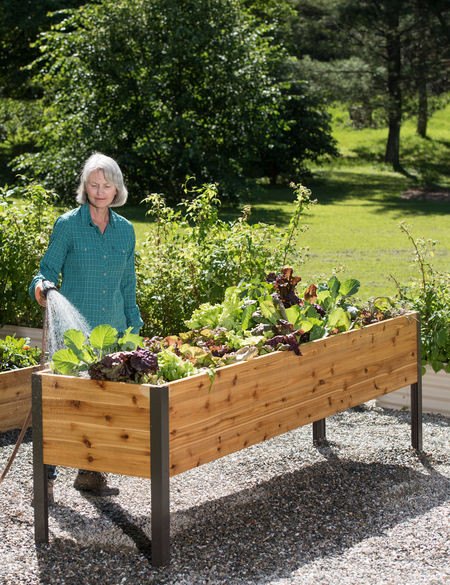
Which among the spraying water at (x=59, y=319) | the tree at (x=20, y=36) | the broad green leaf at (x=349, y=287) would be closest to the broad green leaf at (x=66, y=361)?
the spraying water at (x=59, y=319)

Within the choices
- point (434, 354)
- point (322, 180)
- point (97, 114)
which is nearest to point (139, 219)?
point (97, 114)

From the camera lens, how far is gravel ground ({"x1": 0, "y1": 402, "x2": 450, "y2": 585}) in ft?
11.0

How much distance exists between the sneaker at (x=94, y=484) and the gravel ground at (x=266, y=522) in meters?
0.05

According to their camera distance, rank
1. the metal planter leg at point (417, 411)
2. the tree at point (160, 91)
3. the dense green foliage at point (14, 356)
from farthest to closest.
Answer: the tree at point (160, 91)
the dense green foliage at point (14, 356)
the metal planter leg at point (417, 411)

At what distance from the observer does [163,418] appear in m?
3.23

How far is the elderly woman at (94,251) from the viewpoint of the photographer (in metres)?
4.10

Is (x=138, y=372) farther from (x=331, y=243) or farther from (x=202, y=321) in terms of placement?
(x=331, y=243)

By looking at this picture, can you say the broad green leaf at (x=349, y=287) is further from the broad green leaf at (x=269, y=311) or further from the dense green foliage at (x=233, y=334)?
the broad green leaf at (x=269, y=311)

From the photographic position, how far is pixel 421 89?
2375 cm

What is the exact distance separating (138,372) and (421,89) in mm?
22131

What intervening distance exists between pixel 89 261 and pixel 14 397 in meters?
1.59

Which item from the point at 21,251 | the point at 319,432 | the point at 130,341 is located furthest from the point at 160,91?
the point at 130,341

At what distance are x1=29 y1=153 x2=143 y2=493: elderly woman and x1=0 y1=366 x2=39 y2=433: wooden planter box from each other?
1199mm

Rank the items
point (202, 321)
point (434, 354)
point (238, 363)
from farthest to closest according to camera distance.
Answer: point (434, 354)
point (202, 321)
point (238, 363)
